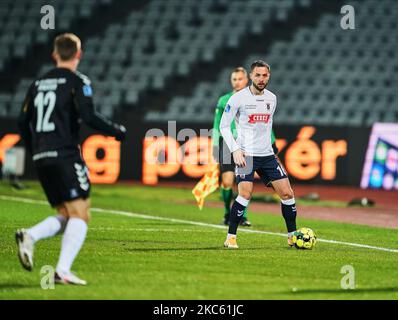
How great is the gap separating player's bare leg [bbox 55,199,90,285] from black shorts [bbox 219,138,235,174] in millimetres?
6206

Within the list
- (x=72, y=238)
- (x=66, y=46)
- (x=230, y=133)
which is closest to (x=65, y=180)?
(x=72, y=238)

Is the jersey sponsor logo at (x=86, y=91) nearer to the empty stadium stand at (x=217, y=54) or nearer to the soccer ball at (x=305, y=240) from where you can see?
the soccer ball at (x=305, y=240)

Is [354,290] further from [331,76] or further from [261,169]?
[331,76]

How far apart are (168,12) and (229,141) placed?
892 inches

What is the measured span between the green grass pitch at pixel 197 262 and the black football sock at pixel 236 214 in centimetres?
29

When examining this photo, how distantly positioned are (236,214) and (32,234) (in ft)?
12.1

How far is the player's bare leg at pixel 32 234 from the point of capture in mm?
7977

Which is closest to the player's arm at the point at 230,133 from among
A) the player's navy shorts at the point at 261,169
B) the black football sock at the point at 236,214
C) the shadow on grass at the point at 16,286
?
the player's navy shorts at the point at 261,169

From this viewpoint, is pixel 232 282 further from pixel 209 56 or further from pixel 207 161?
pixel 209 56

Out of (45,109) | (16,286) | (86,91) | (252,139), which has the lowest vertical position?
(16,286)

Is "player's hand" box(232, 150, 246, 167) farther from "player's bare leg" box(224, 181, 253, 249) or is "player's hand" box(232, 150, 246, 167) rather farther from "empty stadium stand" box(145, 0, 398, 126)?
"empty stadium stand" box(145, 0, 398, 126)

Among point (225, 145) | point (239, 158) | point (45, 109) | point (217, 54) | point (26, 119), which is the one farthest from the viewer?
point (217, 54)

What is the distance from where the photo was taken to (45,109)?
8.05 m
